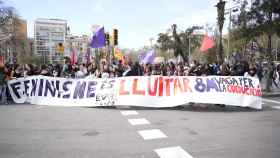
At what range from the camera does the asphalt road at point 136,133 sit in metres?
7.57

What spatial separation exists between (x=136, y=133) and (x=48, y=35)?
126 metres

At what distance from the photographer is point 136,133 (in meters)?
9.50

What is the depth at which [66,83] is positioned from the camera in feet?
49.7

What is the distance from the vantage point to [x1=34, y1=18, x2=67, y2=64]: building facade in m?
131

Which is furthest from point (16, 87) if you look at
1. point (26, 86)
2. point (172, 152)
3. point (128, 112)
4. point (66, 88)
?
point (172, 152)

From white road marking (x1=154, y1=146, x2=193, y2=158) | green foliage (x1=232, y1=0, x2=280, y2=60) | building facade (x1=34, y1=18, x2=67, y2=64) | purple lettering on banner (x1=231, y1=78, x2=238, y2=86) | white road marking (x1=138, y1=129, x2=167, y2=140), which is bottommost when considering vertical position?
white road marking (x1=154, y1=146, x2=193, y2=158)

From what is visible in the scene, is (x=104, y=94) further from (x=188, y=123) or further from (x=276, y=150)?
(x=276, y=150)

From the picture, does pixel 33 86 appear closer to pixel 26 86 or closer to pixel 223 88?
pixel 26 86

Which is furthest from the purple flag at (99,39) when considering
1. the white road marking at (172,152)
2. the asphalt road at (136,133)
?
the white road marking at (172,152)

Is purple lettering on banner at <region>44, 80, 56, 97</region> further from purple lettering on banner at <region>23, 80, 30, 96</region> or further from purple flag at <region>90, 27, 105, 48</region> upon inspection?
purple flag at <region>90, 27, 105, 48</region>

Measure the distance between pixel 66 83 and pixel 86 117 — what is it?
3.51m

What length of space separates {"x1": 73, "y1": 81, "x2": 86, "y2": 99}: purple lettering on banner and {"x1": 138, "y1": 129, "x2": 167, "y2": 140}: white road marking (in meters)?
5.41

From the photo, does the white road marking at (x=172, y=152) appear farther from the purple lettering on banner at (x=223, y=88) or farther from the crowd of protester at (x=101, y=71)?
the crowd of protester at (x=101, y=71)

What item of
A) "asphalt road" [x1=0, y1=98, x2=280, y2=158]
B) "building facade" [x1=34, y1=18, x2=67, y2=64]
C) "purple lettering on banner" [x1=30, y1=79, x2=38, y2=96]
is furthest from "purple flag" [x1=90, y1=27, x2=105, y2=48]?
"building facade" [x1=34, y1=18, x2=67, y2=64]
